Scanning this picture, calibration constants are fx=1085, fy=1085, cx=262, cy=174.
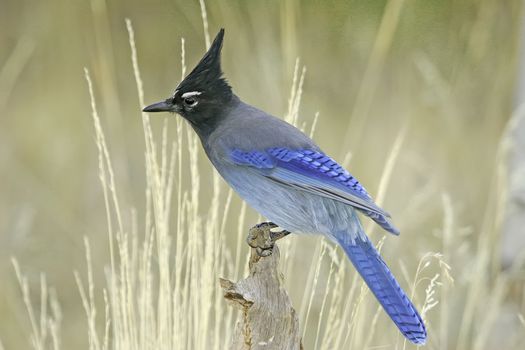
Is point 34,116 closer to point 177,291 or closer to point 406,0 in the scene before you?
point 406,0

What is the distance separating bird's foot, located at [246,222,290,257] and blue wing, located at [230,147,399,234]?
14 centimetres

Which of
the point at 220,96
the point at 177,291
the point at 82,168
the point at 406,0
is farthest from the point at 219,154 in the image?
the point at 82,168

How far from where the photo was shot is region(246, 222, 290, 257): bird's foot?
9.13 feet

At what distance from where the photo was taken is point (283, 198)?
2.87 meters

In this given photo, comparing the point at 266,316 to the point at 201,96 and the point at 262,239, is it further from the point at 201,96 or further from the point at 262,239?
the point at 201,96

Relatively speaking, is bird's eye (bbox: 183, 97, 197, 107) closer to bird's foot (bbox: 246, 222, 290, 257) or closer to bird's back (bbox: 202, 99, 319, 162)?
bird's back (bbox: 202, 99, 319, 162)

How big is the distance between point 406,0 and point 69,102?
2055 millimetres

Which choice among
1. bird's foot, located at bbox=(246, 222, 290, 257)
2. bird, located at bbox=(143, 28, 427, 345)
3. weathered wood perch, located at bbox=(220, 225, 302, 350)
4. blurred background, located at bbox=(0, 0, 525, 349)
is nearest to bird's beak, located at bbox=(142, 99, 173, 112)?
bird, located at bbox=(143, 28, 427, 345)

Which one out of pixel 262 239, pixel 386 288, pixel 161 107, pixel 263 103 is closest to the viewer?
pixel 386 288

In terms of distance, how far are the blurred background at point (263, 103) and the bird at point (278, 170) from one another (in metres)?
2.22

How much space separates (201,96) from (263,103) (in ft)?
8.36

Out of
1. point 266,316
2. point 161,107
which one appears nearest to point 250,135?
point 161,107

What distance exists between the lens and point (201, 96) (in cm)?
301

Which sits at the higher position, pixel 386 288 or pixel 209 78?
pixel 209 78
